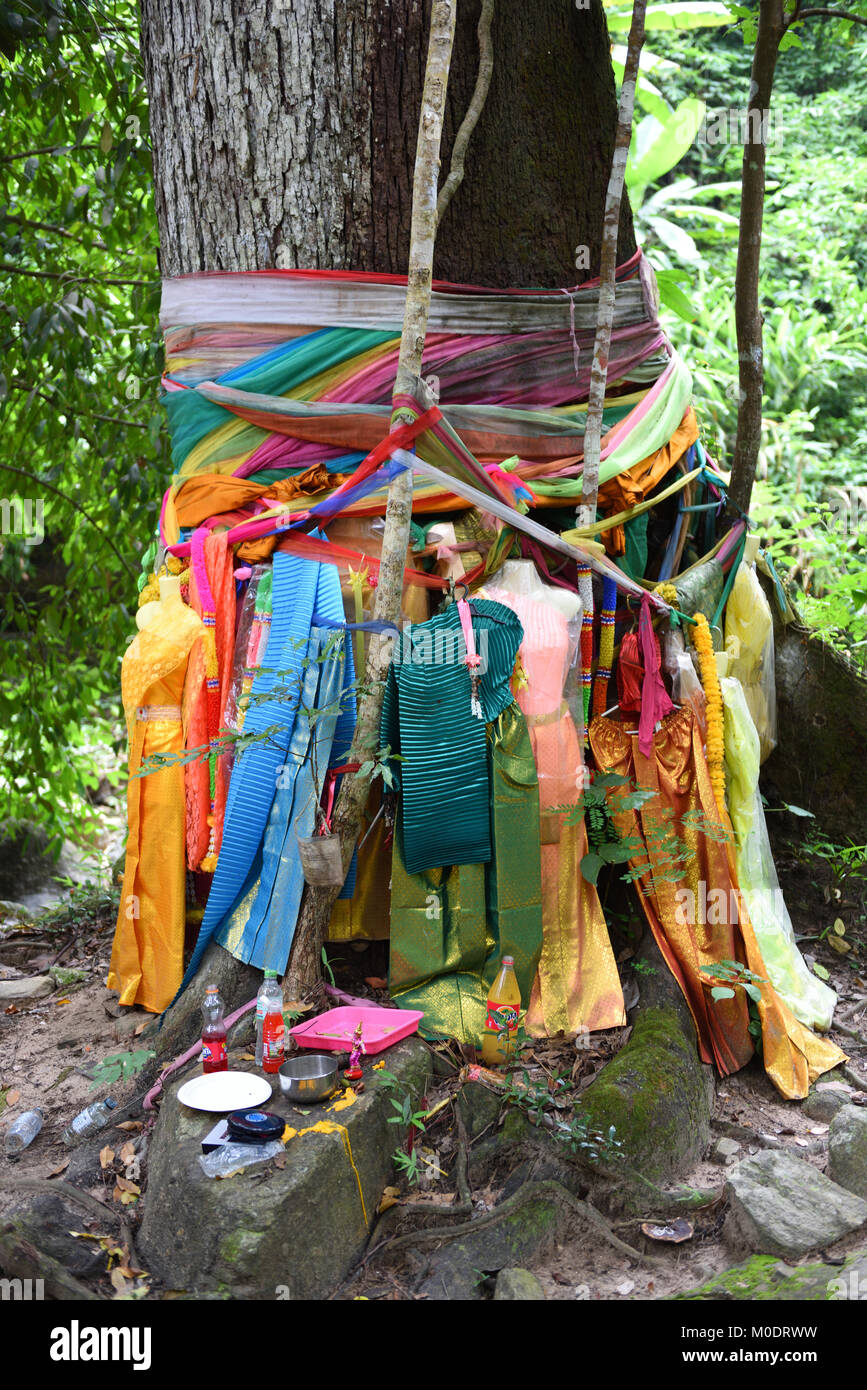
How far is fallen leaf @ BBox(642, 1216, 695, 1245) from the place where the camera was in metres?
2.35

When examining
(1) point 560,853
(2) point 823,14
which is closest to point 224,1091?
(1) point 560,853

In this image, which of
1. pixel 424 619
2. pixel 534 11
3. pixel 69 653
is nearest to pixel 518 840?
pixel 424 619

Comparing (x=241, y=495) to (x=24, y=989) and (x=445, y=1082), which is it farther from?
(x=24, y=989)

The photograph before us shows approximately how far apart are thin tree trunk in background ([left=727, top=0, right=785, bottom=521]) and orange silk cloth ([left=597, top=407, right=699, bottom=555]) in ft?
1.27

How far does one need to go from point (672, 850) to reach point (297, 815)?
107 centimetres

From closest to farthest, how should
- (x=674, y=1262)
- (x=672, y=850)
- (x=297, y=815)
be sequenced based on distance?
(x=674, y=1262)
(x=297, y=815)
(x=672, y=850)

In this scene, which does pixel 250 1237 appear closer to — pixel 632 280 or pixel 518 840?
pixel 518 840

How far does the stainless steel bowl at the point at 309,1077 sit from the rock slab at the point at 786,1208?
92 cm

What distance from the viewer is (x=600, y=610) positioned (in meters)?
3.29

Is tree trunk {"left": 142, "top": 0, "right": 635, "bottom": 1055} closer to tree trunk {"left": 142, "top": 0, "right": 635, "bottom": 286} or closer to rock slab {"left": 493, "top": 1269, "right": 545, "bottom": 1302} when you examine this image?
tree trunk {"left": 142, "top": 0, "right": 635, "bottom": 286}

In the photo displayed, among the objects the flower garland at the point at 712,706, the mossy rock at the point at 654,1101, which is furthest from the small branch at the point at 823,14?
the mossy rock at the point at 654,1101

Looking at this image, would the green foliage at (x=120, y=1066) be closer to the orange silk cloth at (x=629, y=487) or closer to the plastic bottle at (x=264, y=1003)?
the plastic bottle at (x=264, y=1003)

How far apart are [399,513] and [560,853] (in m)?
1.04

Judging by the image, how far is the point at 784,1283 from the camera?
2.09m
